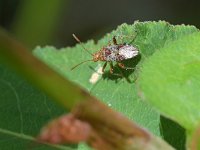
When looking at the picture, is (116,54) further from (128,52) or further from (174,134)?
(174,134)

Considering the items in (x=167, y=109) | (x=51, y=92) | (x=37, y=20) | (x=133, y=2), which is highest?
(x=133, y=2)

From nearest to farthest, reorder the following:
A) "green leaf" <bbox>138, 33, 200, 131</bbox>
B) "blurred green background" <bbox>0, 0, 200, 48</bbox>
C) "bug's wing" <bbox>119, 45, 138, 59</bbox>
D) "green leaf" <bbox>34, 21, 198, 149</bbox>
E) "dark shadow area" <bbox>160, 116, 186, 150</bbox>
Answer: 1. "green leaf" <bbox>138, 33, 200, 131</bbox>
2. "dark shadow area" <bbox>160, 116, 186, 150</bbox>
3. "green leaf" <bbox>34, 21, 198, 149</bbox>
4. "bug's wing" <bbox>119, 45, 138, 59</bbox>
5. "blurred green background" <bbox>0, 0, 200, 48</bbox>

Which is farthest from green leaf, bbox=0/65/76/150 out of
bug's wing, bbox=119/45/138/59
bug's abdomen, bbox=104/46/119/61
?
bug's abdomen, bbox=104/46/119/61

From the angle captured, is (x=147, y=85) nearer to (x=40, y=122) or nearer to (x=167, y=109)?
(x=167, y=109)

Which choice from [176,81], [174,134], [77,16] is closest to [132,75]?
[174,134]

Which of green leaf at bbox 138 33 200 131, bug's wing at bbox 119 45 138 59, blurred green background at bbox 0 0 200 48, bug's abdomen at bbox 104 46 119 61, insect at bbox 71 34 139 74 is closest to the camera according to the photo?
green leaf at bbox 138 33 200 131

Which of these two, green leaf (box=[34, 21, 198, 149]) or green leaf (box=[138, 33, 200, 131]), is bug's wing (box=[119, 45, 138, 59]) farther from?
green leaf (box=[138, 33, 200, 131])

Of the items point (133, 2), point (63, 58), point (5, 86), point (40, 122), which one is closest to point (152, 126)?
point (40, 122)

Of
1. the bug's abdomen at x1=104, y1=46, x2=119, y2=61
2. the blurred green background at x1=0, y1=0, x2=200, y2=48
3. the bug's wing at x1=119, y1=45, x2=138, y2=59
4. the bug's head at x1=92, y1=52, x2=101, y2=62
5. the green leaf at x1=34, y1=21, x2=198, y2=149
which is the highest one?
the blurred green background at x1=0, y1=0, x2=200, y2=48
